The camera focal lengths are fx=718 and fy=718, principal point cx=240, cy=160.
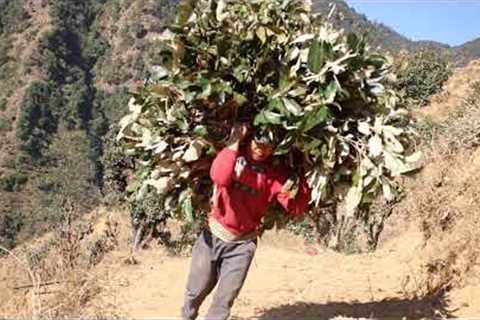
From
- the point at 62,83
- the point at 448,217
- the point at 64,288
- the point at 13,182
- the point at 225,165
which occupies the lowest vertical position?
the point at 13,182

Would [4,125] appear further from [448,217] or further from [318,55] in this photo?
[318,55]

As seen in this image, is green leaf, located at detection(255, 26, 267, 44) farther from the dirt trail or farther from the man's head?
the dirt trail

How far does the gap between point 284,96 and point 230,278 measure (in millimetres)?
1097

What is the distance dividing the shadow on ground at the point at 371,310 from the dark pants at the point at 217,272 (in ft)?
4.90

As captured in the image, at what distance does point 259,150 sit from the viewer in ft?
13.6

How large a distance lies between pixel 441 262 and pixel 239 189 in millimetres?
2769

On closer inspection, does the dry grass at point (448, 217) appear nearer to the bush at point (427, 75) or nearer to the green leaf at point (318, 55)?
the green leaf at point (318, 55)

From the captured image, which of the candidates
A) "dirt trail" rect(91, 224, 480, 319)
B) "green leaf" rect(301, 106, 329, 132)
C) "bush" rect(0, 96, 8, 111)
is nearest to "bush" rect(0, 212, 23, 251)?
"bush" rect(0, 96, 8, 111)

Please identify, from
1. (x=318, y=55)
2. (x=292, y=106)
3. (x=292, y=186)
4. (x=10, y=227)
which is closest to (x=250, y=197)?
(x=292, y=186)

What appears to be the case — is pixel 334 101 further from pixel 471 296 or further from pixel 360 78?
pixel 471 296

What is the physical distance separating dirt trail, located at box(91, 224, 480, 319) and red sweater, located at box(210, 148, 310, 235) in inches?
63.1

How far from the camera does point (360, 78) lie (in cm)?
409

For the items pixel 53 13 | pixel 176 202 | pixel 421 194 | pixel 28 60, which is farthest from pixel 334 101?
pixel 53 13

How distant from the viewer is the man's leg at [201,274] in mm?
4309
